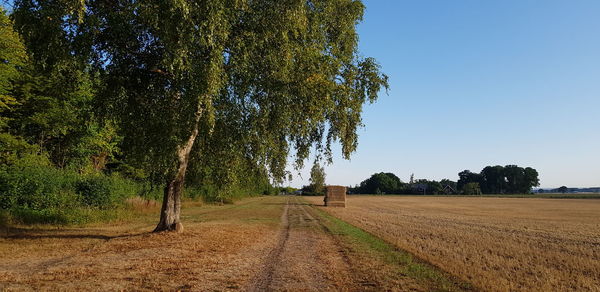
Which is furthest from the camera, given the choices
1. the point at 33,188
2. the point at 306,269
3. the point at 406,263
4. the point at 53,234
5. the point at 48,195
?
the point at 48,195

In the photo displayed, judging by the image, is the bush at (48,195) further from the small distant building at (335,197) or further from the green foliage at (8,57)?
the small distant building at (335,197)

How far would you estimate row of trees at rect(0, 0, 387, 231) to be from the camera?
36.3ft

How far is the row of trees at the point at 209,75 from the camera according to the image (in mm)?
11070

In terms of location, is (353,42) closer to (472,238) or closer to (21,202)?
(472,238)

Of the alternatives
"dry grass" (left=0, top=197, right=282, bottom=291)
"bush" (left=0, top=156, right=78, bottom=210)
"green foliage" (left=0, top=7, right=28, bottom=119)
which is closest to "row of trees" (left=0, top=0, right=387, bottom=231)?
"bush" (left=0, top=156, right=78, bottom=210)

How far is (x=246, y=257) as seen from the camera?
458 inches

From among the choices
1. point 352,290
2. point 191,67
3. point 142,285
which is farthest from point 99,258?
point 352,290

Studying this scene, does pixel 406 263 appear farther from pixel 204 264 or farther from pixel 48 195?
pixel 48 195

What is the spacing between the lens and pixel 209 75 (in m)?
11.0

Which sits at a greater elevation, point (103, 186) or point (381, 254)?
point (103, 186)

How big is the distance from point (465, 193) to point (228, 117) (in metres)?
190

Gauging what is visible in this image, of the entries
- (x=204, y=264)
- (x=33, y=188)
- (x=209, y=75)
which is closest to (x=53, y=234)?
(x=33, y=188)

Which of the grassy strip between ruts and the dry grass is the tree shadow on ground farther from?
the grassy strip between ruts

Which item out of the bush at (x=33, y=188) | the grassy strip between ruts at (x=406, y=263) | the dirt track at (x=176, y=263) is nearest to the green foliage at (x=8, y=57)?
the bush at (x=33, y=188)
